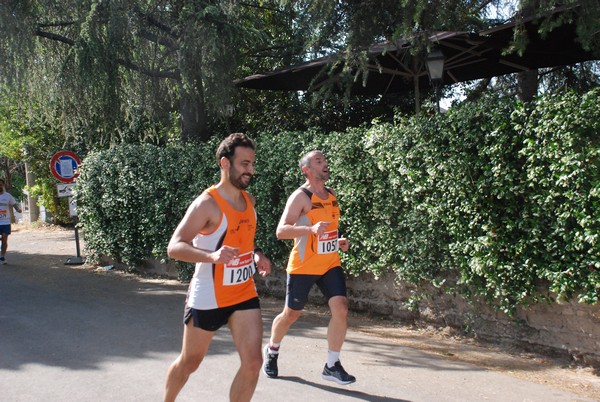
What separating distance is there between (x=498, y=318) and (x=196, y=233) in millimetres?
4073

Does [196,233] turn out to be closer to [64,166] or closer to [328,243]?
[328,243]

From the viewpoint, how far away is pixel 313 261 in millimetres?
5707

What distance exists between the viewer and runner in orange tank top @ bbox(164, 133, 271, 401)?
4.03 metres

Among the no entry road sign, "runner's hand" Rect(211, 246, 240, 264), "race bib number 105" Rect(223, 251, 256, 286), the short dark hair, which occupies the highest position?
the no entry road sign

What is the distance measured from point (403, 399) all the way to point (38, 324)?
16.8 ft

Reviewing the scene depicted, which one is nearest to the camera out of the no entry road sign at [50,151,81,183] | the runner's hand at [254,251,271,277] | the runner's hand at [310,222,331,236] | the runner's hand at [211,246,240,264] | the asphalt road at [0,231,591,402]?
the runner's hand at [211,246,240,264]

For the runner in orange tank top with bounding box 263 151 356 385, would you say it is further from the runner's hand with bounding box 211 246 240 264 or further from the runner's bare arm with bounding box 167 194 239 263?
the runner's hand with bounding box 211 246 240 264

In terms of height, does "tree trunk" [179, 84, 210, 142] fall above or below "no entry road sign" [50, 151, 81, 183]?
above

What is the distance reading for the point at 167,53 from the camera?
39.6ft

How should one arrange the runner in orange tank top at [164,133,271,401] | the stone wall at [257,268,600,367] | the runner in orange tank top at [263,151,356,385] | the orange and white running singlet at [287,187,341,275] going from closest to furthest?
the runner in orange tank top at [164,133,271,401] < the runner in orange tank top at [263,151,356,385] < the orange and white running singlet at [287,187,341,275] < the stone wall at [257,268,600,367]

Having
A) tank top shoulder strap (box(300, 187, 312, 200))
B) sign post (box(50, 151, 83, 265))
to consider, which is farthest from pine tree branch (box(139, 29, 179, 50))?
tank top shoulder strap (box(300, 187, 312, 200))

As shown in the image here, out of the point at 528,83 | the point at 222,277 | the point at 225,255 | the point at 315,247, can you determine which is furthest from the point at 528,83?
the point at 225,255

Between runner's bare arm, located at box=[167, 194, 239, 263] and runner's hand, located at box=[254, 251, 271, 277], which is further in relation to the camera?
runner's hand, located at box=[254, 251, 271, 277]

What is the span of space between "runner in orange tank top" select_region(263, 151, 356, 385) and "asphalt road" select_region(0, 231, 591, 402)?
0.33 meters
